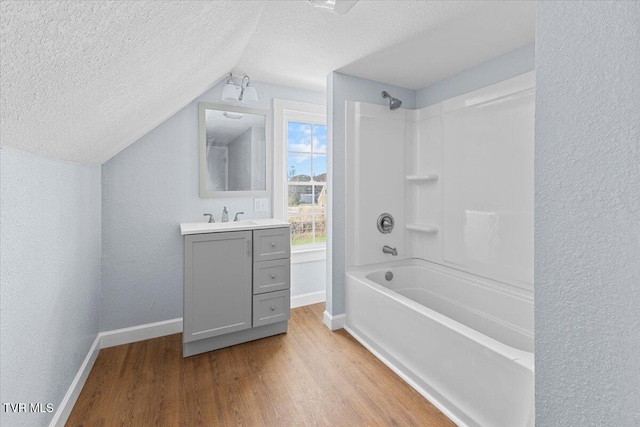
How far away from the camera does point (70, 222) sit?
1.59 m

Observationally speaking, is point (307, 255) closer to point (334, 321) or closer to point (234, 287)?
point (334, 321)

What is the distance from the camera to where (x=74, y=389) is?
5.56ft

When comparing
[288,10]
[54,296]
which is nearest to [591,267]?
[288,10]

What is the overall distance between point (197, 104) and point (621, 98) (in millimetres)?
2695

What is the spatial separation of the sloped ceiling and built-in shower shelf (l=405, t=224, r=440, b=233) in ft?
5.17

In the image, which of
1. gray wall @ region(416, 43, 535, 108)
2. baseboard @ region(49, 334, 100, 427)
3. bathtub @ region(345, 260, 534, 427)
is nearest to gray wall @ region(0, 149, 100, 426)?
baseboard @ region(49, 334, 100, 427)

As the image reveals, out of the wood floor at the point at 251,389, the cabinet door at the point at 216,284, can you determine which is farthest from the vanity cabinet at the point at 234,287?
the wood floor at the point at 251,389

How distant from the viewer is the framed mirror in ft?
8.68

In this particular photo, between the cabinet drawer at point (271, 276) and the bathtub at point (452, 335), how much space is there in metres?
0.57

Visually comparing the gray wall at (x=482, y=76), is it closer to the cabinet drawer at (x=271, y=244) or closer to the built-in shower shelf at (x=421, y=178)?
the built-in shower shelf at (x=421, y=178)

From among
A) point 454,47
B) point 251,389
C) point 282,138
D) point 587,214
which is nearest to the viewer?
point 587,214

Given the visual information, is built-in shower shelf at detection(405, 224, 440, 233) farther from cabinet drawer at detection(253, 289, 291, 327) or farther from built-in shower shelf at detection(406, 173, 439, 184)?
cabinet drawer at detection(253, 289, 291, 327)

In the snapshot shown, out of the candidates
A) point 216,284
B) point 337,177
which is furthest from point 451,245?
point 216,284

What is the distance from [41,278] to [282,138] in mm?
2172
